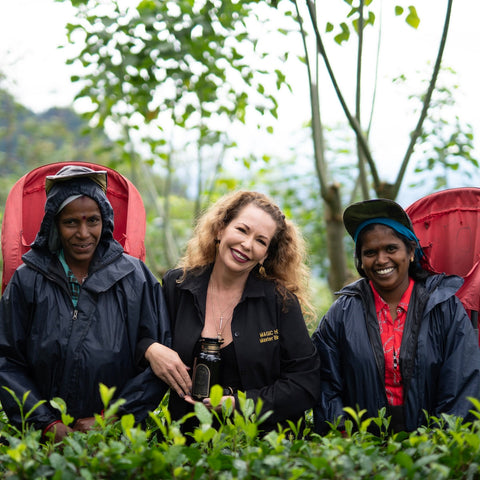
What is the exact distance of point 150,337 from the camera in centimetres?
270

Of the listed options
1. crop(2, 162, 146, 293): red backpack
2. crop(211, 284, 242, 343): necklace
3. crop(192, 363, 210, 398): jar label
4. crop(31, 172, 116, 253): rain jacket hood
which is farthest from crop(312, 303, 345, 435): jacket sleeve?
crop(31, 172, 116, 253): rain jacket hood

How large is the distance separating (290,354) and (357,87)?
2.24m

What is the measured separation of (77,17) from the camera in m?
4.53

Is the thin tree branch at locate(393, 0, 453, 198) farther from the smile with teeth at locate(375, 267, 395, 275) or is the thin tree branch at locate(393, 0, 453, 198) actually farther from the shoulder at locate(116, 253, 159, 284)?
the shoulder at locate(116, 253, 159, 284)

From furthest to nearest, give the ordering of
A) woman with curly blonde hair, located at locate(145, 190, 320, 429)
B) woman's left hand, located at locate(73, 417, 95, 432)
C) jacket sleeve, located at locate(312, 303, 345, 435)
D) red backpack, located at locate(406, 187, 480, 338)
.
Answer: red backpack, located at locate(406, 187, 480, 338), jacket sleeve, located at locate(312, 303, 345, 435), woman with curly blonde hair, located at locate(145, 190, 320, 429), woman's left hand, located at locate(73, 417, 95, 432)

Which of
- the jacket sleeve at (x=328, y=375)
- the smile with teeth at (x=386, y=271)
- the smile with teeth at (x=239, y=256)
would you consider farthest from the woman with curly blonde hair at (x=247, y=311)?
the smile with teeth at (x=386, y=271)

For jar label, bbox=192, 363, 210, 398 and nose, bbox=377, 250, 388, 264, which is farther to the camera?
nose, bbox=377, 250, 388, 264

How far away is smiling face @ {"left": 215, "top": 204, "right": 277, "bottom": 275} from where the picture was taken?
287 cm

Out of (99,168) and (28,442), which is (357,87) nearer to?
(99,168)

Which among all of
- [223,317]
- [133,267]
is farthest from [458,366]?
[133,267]

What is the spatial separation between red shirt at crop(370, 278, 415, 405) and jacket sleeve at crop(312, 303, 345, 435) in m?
0.23

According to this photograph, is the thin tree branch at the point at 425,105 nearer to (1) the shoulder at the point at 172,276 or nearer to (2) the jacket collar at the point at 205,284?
(2) the jacket collar at the point at 205,284

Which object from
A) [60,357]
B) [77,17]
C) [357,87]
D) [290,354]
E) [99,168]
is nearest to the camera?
[60,357]

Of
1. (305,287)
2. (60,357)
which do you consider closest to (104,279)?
(60,357)
